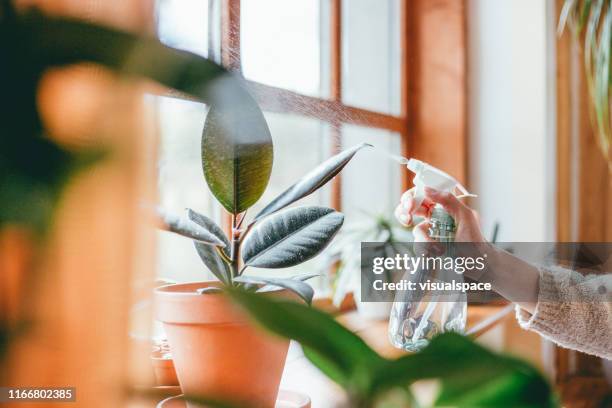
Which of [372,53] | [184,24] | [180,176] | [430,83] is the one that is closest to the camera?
[184,24]

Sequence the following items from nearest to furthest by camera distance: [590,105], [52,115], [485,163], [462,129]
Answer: [52,115] < [462,129] < [485,163] < [590,105]

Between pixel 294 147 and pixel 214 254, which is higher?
pixel 294 147

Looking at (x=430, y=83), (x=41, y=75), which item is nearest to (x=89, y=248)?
(x=41, y=75)

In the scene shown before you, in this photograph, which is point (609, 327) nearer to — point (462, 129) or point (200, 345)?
point (200, 345)

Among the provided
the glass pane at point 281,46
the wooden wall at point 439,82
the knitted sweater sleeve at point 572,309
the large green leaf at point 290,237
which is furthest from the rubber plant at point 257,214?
the wooden wall at point 439,82

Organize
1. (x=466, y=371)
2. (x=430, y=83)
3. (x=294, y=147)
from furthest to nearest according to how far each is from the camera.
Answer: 1. (x=430, y=83)
2. (x=294, y=147)
3. (x=466, y=371)

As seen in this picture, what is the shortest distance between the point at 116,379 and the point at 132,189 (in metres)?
0.10

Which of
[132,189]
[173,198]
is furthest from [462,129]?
[132,189]

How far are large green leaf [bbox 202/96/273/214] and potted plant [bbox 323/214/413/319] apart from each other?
0.72 meters

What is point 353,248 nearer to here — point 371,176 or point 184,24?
point 371,176

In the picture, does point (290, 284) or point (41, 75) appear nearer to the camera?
point (41, 75)

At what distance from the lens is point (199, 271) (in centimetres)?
67

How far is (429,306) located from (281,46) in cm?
32

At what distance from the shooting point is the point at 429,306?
23.6 inches
